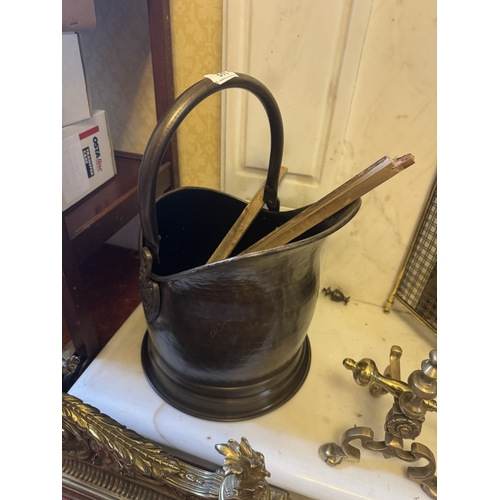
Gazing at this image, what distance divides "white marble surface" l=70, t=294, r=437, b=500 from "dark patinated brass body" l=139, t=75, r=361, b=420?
22mm

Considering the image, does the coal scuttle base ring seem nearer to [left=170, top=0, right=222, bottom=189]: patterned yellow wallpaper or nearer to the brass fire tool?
the brass fire tool

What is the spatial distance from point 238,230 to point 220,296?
0.15m

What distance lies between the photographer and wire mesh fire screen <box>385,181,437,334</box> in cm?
63

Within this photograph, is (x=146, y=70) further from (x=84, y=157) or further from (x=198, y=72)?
(x=84, y=157)

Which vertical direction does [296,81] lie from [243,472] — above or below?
above

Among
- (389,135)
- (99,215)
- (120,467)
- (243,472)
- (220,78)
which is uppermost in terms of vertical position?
(220,78)

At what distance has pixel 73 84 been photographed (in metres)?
0.54

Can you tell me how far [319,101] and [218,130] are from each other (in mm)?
205

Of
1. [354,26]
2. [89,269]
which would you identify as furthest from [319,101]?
[89,269]

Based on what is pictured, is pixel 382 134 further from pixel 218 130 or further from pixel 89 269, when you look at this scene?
pixel 89 269

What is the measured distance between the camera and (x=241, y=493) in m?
0.41

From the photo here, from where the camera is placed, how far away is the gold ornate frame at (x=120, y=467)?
0.49 m

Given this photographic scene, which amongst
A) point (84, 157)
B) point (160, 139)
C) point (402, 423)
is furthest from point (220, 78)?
point (402, 423)

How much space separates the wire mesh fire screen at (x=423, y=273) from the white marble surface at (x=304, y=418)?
0.24ft
